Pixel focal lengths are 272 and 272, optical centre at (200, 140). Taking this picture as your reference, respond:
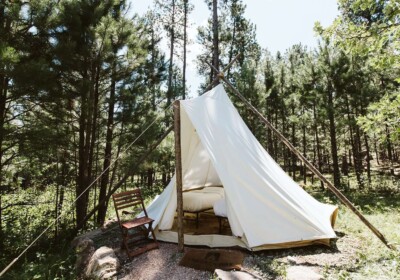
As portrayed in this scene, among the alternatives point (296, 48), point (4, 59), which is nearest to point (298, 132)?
point (296, 48)

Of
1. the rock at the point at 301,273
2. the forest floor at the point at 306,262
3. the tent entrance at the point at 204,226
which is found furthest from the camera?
the tent entrance at the point at 204,226

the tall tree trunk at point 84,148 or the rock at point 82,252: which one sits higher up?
the tall tree trunk at point 84,148

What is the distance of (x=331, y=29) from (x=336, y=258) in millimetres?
3542

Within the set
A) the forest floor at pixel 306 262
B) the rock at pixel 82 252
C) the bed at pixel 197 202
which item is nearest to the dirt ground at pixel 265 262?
the forest floor at pixel 306 262

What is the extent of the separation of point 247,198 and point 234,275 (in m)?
1.47

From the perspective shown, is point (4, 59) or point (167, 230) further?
point (167, 230)

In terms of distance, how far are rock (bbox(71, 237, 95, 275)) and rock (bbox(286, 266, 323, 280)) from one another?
339 cm

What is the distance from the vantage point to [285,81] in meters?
18.3

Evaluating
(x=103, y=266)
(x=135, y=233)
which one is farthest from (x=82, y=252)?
(x=103, y=266)

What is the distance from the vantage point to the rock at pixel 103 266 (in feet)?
13.3

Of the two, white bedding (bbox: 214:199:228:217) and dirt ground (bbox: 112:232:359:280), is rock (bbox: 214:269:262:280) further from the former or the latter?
white bedding (bbox: 214:199:228:217)

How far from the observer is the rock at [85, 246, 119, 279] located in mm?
4054

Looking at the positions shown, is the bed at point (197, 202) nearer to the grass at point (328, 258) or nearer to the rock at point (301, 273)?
the grass at point (328, 258)

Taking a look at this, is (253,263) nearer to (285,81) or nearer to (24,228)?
(24,228)
